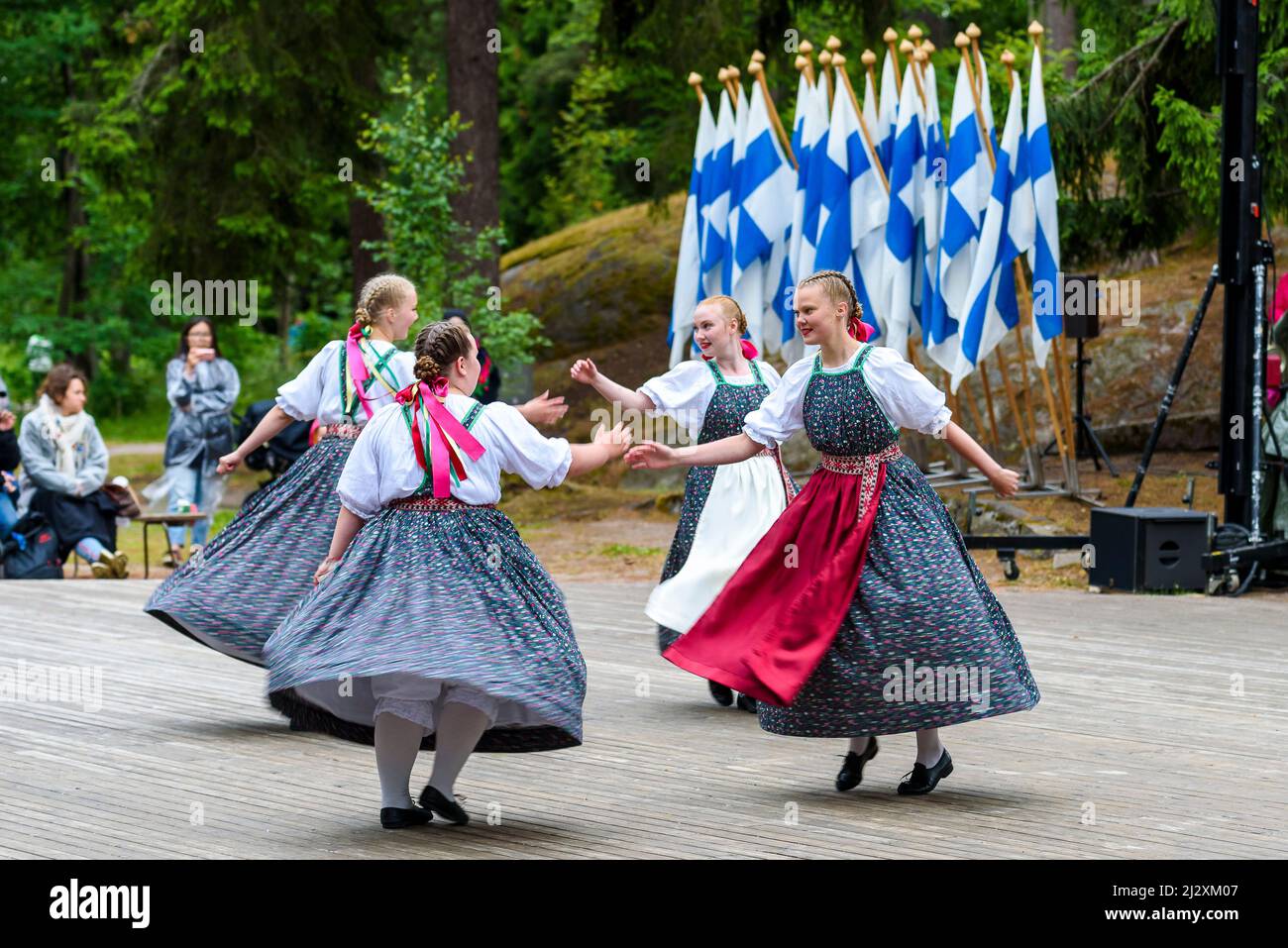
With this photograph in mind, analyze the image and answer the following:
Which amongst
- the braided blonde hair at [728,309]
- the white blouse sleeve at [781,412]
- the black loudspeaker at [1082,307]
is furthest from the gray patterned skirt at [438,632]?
the black loudspeaker at [1082,307]

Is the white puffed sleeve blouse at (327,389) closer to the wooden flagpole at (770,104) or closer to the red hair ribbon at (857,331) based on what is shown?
the red hair ribbon at (857,331)

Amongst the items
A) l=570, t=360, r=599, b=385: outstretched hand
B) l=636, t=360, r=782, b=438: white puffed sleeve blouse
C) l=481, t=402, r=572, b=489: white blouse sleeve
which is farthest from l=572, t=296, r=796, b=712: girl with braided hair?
l=481, t=402, r=572, b=489: white blouse sleeve

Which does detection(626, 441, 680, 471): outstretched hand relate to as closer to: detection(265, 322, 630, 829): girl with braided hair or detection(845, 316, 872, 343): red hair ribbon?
detection(265, 322, 630, 829): girl with braided hair

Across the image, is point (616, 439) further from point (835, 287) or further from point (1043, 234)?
point (1043, 234)

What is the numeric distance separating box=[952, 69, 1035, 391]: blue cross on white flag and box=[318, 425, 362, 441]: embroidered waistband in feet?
23.8

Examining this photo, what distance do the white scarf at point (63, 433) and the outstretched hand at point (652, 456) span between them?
815 cm

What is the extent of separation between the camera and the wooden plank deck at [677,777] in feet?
18.3

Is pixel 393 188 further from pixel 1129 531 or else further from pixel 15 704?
pixel 15 704

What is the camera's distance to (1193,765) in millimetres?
6688

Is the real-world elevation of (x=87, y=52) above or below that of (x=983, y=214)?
above

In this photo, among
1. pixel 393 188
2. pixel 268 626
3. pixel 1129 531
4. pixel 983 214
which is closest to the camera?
pixel 268 626
